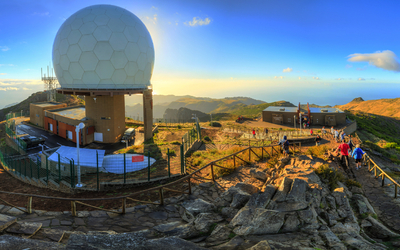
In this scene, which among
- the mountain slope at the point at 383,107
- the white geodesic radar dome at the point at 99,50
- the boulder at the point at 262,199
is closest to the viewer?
the boulder at the point at 262,199

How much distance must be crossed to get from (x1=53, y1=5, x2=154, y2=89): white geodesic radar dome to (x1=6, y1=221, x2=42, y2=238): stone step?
680 inches

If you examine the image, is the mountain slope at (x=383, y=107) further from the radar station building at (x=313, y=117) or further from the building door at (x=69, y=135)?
the building door at (x=69, y=135)

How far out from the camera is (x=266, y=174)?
876 centimetres

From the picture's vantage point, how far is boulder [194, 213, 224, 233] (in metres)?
5.02

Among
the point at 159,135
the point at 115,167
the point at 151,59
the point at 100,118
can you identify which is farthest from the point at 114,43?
the point at 115,167

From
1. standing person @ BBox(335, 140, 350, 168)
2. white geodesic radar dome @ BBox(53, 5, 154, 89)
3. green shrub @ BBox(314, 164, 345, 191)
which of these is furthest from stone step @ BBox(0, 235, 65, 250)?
white geodesic radar dome @ BBox(53, 5, 154, 89)

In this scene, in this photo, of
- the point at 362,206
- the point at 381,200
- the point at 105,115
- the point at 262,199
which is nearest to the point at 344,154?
the point at 381,200

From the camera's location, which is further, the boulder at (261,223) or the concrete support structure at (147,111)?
the concrete support structure at (147,111)

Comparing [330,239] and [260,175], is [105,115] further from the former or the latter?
[330,239]

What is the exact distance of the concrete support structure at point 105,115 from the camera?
22.2 m

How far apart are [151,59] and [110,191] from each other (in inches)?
639

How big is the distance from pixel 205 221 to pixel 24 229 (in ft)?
12.9

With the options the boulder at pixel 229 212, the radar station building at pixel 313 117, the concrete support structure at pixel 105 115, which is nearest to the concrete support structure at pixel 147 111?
the concrete support structure at pixel 105 115

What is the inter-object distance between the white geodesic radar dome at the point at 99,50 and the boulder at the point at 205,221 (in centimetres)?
1822
